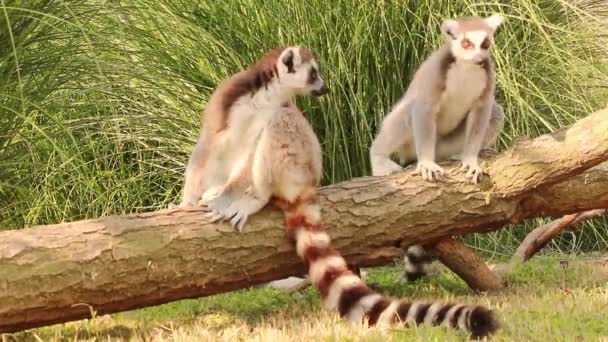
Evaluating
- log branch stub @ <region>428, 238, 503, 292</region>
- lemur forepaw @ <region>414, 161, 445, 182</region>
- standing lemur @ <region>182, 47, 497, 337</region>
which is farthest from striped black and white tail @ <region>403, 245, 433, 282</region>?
standing lemur @ <region>182, 47, 497, 337</region>

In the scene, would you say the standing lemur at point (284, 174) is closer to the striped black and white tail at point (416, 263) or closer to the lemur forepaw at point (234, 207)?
the lemur forepaw at point (234, 207)

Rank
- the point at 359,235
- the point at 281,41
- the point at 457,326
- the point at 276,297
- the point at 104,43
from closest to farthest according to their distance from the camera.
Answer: the point at 457,326 → the point at 359,235 → the point at 276,297 → the point at 104,43 → the point at 281,41

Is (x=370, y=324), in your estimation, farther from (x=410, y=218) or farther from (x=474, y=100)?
(x=474, y=100)

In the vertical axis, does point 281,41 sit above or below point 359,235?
above

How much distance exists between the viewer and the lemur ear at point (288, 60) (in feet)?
15.8

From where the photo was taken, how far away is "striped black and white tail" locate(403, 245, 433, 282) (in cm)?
525

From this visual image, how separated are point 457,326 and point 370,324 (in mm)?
400

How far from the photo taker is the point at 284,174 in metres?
4.29

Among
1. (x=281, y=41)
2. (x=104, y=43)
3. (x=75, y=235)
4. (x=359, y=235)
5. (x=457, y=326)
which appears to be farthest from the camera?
(x=281, y=41)

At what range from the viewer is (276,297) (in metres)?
5.12

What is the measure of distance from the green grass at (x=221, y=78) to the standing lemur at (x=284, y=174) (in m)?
1.72

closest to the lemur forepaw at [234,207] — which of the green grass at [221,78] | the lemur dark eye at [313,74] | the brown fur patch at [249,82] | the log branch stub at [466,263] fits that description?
the brown fur patch at [249,82]

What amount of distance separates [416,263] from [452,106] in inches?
39.3

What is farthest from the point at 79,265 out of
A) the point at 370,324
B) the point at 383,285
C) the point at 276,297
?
the point at 383,285
